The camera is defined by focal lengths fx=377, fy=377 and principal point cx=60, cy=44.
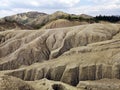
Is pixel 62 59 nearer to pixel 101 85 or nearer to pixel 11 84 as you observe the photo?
pixel 101 85

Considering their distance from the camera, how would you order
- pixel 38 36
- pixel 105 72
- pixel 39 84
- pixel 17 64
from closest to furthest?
1. pixel 39 84
2. pixel 105 72
3. pixel 17 64
4. pixel 38 36

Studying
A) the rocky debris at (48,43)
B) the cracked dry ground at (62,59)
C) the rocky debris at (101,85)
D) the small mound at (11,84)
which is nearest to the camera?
the small mound at (11,84)

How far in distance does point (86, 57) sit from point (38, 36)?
54.0 feet

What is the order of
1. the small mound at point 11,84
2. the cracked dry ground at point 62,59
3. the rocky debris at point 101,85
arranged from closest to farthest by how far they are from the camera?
the small mound at point 11,84 < the rocky debris at point 101,85 < the cracked dry ground at point 62,59

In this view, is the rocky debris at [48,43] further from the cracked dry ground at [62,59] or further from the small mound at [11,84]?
the small mound at [11,84]

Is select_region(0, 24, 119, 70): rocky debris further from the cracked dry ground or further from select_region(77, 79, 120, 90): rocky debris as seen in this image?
select_region(77, 79, 120, 90): rocky debris

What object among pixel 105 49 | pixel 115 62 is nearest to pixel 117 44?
pixel 105 49

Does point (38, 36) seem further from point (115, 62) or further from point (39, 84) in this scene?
point (39, 84)

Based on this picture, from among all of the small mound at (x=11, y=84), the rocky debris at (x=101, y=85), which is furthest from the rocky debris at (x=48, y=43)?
the small mound at (x=11, y=84)

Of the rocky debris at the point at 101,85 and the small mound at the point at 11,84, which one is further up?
the small mound at the point at 11,84

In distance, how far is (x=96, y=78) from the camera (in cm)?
3719

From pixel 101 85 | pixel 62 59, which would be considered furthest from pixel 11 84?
pixel 62 59

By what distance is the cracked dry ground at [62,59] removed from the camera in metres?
33.1

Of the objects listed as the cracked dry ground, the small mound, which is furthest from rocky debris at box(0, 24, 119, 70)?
the small mound
